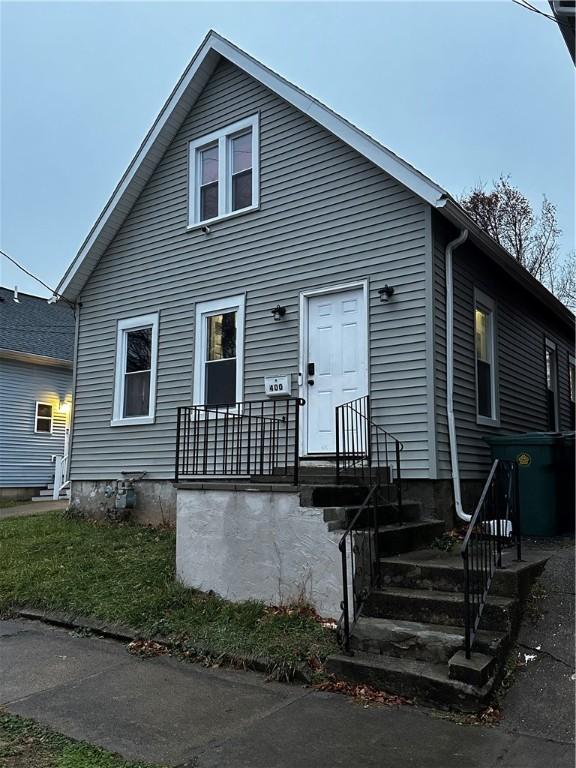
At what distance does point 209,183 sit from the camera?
10.4 m

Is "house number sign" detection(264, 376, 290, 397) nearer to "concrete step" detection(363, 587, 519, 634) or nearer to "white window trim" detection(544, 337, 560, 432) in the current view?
"concrete step" detection(363, 587, 519, 634)

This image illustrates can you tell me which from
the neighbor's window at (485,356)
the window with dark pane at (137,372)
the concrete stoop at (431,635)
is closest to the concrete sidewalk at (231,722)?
the concrete stoop at (431,635)

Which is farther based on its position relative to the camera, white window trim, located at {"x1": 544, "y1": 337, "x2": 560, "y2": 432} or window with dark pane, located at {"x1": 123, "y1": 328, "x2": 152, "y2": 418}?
white window trim, located at {"x1": 544, "y1": 337, "x2": 560, "y2": 432}

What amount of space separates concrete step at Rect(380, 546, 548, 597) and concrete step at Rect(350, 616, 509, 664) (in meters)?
0.44

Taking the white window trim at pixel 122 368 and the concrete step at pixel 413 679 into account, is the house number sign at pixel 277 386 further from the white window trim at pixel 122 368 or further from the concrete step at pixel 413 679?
the concrete step at pixel 413 679

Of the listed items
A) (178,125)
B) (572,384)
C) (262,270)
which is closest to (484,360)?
(262,270)

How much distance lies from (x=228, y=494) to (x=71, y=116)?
88.3ft

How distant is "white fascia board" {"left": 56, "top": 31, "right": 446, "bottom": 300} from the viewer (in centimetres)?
766

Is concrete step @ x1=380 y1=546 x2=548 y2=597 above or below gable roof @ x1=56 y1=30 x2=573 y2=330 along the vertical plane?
below

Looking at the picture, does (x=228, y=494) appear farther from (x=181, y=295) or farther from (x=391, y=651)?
(x=181, y=295)

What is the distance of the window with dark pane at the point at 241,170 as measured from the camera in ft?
32.4

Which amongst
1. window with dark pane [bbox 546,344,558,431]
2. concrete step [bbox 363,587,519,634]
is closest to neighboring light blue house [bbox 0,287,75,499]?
window with dark pane [bbox 546,344,558,431]

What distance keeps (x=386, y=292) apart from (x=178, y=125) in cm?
516

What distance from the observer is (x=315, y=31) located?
1282 cm
